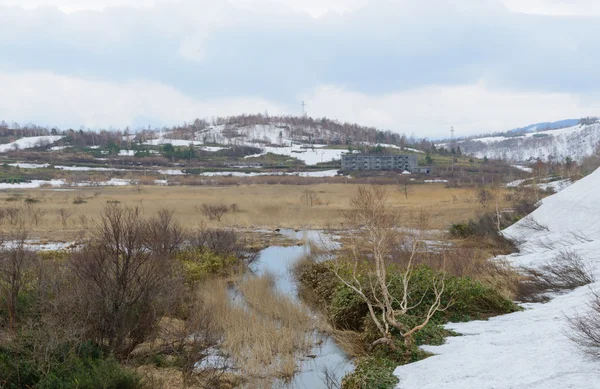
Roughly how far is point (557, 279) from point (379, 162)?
107m

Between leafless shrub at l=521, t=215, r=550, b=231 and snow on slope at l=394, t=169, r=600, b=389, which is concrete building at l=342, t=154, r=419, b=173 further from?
snow on slope at l=394, t=169, r=600, b=389

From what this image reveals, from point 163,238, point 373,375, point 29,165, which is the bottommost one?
point 373,375

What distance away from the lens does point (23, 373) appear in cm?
759

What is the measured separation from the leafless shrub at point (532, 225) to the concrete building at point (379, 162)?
90.6 meters

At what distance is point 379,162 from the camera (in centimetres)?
11981

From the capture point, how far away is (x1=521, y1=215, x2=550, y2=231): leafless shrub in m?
23.1

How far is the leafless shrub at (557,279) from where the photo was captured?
13289 mm

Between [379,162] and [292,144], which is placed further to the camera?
[292,144]

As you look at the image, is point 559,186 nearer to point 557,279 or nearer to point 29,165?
→ point 557,279

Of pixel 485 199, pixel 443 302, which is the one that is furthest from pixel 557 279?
pixel 485 199

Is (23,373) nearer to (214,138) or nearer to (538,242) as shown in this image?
(538,242)

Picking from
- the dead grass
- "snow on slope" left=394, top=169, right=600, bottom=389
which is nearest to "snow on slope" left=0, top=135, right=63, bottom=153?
the dead grass

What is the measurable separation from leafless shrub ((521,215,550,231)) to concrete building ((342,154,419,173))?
90.6m

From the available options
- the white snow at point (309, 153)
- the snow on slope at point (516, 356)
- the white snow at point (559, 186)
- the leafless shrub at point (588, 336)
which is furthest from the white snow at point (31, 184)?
the leafless shrub at point (588, 336)
